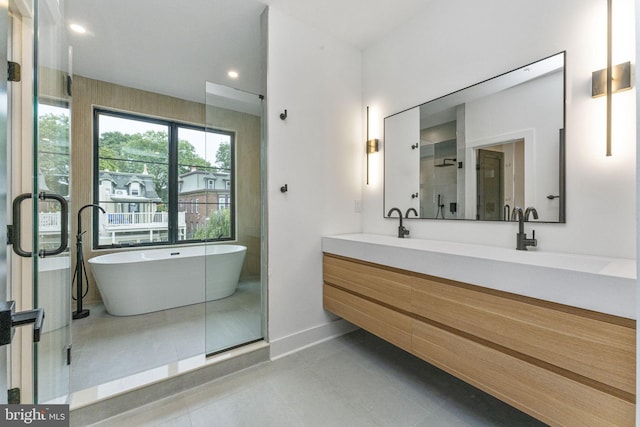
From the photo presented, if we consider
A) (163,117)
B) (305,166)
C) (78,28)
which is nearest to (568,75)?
(305,166)

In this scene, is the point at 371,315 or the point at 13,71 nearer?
the point at 13,71

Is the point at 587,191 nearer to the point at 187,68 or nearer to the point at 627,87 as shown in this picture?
the point at 627,87

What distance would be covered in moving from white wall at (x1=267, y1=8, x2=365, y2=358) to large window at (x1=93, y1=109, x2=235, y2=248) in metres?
1.28

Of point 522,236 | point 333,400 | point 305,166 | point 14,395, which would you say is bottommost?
point 333,400

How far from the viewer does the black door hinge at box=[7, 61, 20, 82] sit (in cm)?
119

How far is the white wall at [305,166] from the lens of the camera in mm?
2166

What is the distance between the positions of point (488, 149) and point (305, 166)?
1.42 m

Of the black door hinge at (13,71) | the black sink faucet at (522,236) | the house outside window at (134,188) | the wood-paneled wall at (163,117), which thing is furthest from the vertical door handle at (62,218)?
the house outside window at (134,188)

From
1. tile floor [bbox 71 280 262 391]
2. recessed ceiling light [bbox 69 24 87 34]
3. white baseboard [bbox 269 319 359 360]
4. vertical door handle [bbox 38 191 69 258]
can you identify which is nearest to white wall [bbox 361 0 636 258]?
white baseboard [bbox 269 319 359 360]

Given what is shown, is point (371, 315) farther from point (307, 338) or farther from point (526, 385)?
point (526, 385)

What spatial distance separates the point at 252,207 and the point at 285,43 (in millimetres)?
1443

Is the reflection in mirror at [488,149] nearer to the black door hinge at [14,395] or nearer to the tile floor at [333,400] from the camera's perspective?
the tile floor at [333,400]

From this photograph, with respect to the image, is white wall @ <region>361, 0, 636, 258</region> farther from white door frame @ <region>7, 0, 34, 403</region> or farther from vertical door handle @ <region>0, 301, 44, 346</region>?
white door frame @ <region>7, 0, 34, 403</region>

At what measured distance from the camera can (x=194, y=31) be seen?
243cm
